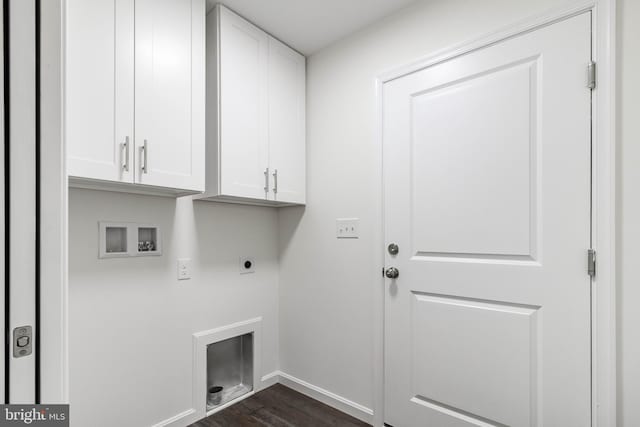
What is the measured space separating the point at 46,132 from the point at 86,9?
1.00m

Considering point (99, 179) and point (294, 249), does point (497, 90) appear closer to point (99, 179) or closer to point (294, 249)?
point (294, 249)

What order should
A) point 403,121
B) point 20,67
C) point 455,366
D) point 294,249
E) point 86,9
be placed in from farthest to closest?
point 294,249 < point 403,121 < point 455,366 < point 86,9 < point 20,67

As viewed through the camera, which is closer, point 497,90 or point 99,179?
point 99,179

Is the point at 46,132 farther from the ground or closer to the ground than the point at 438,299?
farther from the ground

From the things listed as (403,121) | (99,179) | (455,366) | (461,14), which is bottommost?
(455,366)

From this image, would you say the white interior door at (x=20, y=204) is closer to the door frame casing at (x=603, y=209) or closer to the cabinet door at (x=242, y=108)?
the cabinet door at (x=242, y=108)

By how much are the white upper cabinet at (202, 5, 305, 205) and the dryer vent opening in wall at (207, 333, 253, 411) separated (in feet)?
3.24

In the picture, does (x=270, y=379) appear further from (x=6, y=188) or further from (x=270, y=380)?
(x=6, y=188)

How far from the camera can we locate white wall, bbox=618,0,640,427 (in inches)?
47.7

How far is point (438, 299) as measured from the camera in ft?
5.57

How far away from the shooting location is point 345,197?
2.10 meters

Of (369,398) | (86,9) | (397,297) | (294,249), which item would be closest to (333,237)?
(294,249)

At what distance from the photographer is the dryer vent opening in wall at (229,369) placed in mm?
2133

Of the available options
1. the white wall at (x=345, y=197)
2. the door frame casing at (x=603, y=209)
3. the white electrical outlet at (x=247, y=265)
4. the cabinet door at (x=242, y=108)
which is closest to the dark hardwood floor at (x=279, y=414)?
the white wall at (x=345, y=197)
